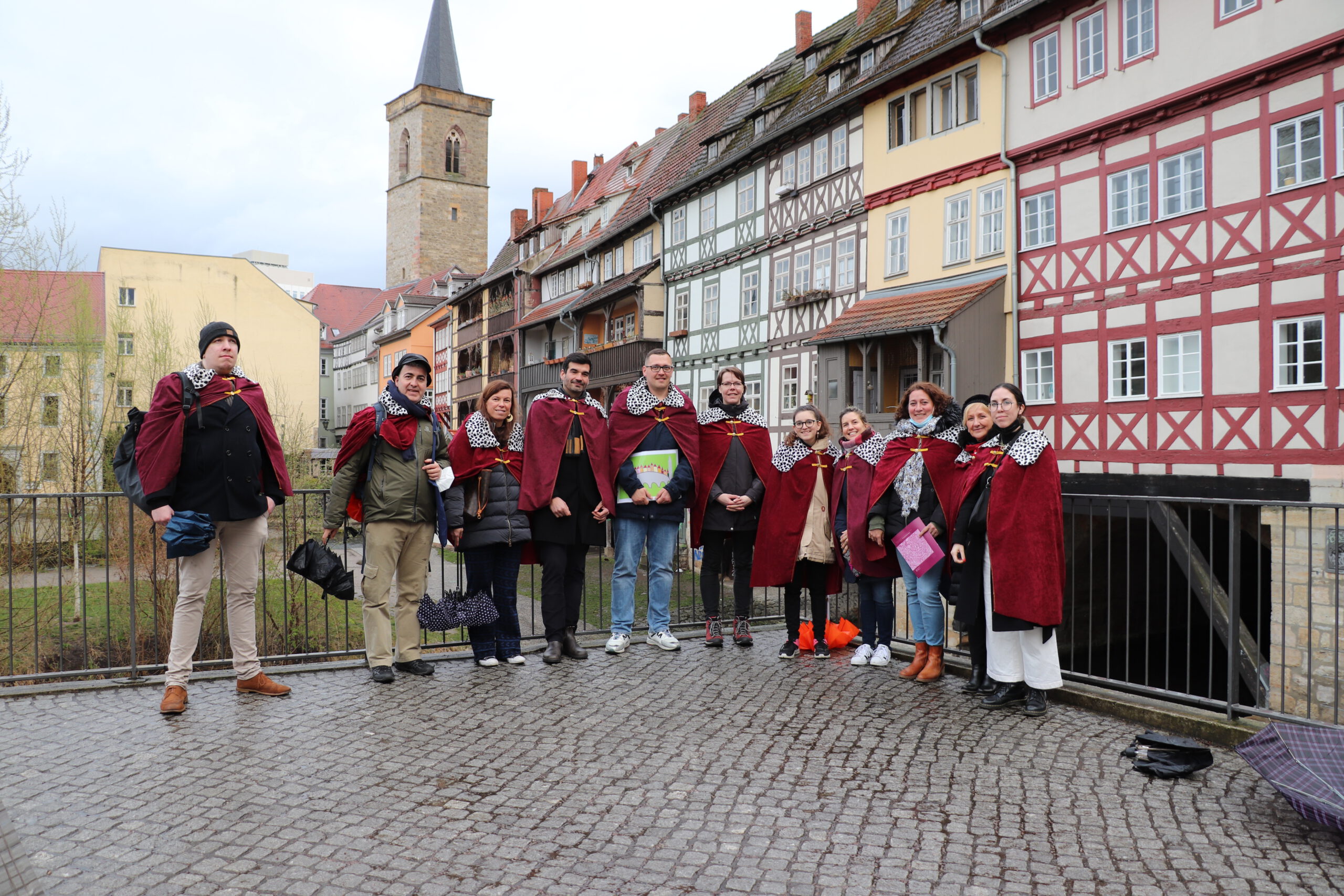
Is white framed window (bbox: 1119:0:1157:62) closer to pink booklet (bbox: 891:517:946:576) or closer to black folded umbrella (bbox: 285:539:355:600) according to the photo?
pink booklet (bbox: 891:517:946:576)

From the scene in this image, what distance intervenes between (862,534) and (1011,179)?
488 inches

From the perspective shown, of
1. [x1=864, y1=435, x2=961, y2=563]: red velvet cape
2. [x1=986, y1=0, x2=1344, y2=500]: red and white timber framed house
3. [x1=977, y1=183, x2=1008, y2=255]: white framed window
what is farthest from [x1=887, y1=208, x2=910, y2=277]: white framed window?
[x1=864, y1=435, x2=961, y2=563]: red velvet cape

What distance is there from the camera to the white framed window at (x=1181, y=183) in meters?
14.6

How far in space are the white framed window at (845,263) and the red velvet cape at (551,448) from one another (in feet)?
49.8

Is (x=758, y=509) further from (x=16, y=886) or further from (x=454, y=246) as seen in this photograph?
(x=454, y=246)

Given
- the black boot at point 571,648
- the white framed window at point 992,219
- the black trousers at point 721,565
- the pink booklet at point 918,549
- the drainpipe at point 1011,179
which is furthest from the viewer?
the white framed window at point 992,219

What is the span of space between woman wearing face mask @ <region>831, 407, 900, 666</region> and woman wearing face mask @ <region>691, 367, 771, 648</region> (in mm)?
647

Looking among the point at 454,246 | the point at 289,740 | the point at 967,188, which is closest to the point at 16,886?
the point at 289,740

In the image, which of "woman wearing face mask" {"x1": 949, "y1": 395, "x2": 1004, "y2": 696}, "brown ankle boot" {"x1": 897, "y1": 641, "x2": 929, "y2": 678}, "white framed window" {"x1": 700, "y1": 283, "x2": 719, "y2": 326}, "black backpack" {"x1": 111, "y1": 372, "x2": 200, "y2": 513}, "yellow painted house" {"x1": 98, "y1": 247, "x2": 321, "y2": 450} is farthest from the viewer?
"yellow painted house" {"x1": 98, "y1": 247, "x2": 321, "y2": 450}

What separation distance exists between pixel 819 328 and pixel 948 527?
1629 centimetres

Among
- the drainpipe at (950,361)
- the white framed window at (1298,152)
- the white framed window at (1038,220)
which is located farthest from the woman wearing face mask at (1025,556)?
the white framed window at (1038,220)

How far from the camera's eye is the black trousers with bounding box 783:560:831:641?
7.83m

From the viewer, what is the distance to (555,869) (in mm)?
3635

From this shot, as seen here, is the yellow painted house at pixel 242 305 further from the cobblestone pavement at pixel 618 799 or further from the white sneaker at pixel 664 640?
the cobblestone pavement at pixel 618 799
